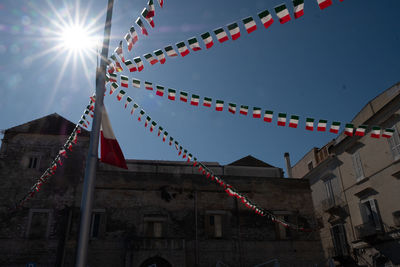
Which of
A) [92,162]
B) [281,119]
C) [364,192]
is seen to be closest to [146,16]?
[92,162]

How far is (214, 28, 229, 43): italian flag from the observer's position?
770cm

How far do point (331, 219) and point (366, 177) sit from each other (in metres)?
4.99

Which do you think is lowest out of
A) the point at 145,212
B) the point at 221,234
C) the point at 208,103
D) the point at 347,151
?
the point at 221,234

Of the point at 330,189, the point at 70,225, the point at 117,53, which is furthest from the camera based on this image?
the point at 330,189

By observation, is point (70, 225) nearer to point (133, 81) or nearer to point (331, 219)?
point (133, 81)

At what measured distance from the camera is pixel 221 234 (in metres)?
19.8

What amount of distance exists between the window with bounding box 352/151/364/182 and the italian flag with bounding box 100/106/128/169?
757 inches

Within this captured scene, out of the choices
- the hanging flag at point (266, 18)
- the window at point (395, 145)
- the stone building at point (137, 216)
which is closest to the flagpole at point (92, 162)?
the hanging flag at point (266, 18)

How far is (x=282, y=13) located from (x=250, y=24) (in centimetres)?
73

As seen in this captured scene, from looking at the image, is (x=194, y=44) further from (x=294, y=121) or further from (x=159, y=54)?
(x=294, y=121)

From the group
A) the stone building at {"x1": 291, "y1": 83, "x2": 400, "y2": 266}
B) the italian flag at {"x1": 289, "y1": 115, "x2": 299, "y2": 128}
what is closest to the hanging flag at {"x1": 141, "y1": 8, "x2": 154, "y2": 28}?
the italian flag at {"x1": 289, "y1": 115, "x2": 299, "y2": 128}

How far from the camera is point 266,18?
23.4 ft

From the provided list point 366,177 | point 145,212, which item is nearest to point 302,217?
point 366,177

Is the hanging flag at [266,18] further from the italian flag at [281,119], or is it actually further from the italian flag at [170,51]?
the italian flag at [281,119]
